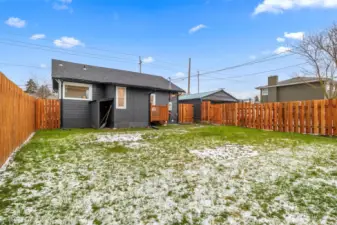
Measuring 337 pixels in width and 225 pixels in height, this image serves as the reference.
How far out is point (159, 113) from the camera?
12.3 m

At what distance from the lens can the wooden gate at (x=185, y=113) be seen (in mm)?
15734

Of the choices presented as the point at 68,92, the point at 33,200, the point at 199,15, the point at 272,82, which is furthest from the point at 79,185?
the point at 272,82

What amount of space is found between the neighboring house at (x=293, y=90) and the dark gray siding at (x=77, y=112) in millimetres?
17606

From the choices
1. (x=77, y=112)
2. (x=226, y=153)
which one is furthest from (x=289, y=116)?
(x=77, y=112)

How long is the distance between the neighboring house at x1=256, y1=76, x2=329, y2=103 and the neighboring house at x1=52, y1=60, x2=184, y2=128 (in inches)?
Answer: 600

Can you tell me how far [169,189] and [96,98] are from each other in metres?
9.45

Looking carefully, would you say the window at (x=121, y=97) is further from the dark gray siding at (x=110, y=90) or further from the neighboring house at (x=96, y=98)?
the dark gray siding at (x=110, y=90)

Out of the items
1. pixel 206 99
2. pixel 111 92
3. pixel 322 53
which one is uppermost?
pixel 322 53

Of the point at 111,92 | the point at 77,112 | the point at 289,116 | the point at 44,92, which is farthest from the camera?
the point at 44,92

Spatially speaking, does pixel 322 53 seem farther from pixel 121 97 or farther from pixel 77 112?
pixel 77 112

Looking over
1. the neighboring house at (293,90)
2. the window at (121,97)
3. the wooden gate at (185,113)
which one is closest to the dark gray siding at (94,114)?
the window at (121,97)

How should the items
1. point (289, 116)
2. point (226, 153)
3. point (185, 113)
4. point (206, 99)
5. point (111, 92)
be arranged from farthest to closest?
1. point (206, 99)
2. point (185, 113)
3. point (111, 92)
4. point (289, 116)
5. point (226, 153)

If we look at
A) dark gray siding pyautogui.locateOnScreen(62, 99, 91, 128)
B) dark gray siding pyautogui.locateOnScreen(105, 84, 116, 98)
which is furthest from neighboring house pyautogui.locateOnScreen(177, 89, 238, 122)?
dark gray siding pyautogui.locateOnScreen(62, 99, 91, 128)

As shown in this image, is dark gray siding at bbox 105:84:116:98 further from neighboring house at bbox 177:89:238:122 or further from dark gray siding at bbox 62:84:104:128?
neighboring house at bbox 177:89:238:122
